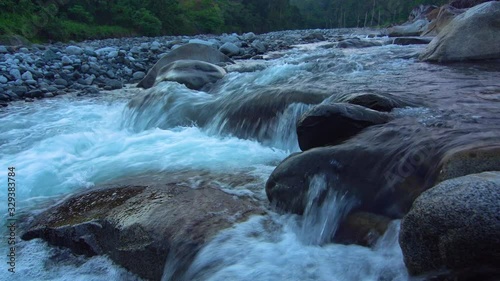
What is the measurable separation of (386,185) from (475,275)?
92 cm

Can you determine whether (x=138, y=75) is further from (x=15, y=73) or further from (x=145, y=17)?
(x=145, y=17)

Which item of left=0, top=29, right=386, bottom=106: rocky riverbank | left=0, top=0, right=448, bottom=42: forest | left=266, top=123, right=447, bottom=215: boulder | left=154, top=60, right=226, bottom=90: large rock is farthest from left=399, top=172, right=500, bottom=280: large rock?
left=0, top=0, right=448, bottom=42: forest

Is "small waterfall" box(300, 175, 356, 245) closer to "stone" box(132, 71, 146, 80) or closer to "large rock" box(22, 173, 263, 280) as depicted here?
"large rock" box(22, 173, 263, 280)

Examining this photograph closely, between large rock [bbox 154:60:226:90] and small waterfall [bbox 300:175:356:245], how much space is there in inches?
218

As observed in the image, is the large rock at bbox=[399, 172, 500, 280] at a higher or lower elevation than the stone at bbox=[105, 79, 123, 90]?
higher

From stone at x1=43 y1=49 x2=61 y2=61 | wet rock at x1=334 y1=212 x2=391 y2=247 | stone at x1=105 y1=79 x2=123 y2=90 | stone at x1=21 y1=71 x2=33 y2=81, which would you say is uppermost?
stone at x1=43 y1=49 x2=61 y2=61

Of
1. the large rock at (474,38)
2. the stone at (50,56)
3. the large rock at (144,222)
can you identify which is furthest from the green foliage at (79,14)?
the large rock at (144,222)

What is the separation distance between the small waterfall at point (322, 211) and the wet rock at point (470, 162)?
65 centimetres

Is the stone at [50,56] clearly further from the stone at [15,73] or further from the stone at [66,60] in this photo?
the stone at [15,73]

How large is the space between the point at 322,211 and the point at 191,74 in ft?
19.9

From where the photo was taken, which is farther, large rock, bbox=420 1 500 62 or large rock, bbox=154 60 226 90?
large rock, bbox=154 60 226 90

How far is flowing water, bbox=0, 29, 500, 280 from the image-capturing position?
2.62 m

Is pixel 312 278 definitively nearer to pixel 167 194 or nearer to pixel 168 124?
pixel 167 194

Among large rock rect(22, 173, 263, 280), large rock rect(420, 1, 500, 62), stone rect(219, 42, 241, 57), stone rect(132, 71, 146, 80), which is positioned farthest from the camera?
stone rect(219, 42, 241, 57)
